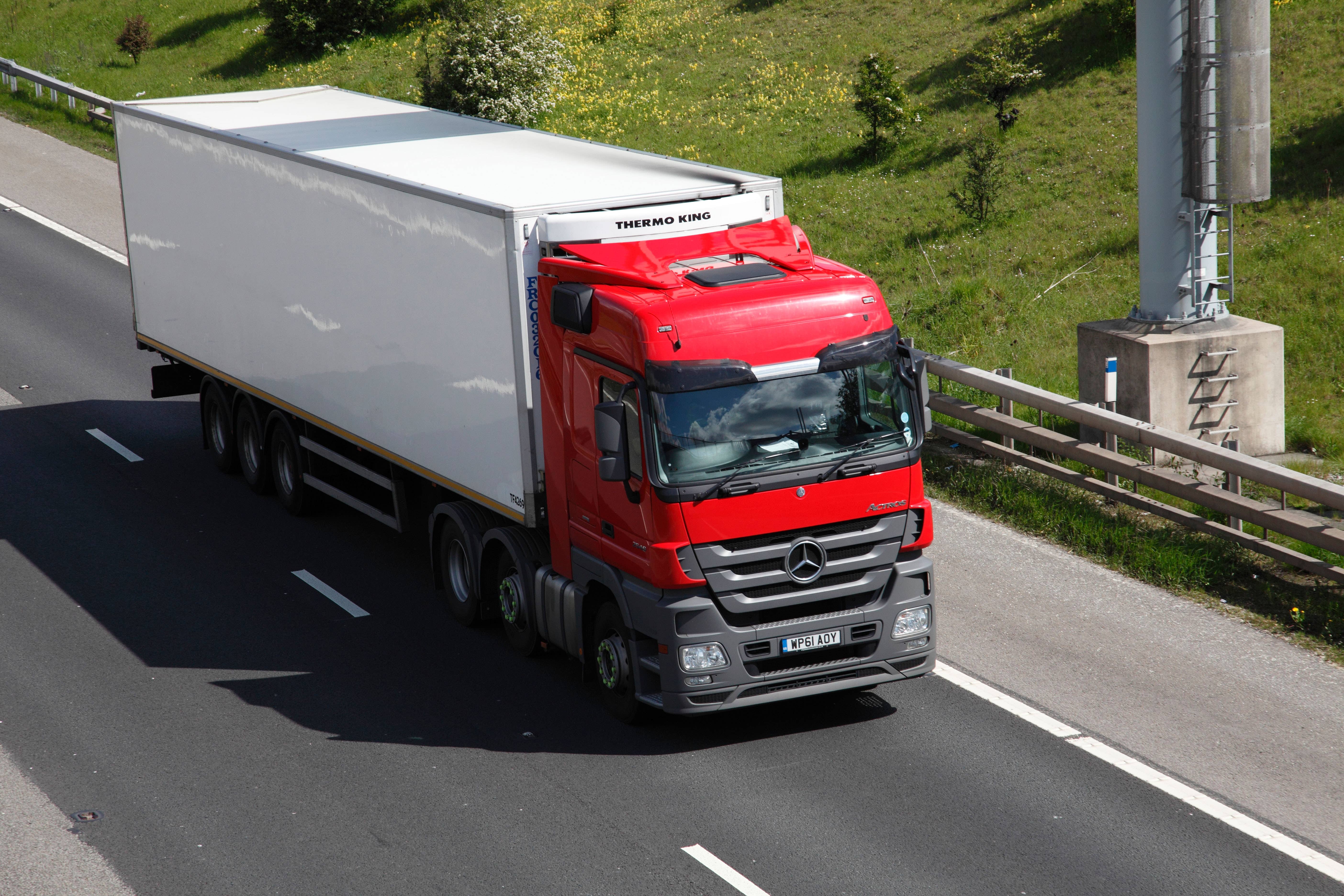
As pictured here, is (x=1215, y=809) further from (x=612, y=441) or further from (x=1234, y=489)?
(x=612, y=441)

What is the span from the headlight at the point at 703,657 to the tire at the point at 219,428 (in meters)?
8.31

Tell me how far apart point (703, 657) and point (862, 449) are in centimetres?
169

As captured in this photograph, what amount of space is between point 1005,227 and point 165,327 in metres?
12.5

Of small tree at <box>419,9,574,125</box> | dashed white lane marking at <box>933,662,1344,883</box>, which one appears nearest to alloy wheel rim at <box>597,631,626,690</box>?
dashed white lane marking at <box>933,662,1344,883</box>

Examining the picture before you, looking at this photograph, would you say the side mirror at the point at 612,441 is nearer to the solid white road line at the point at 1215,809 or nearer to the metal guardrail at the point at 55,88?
the solid white road line at the point at 1215,809

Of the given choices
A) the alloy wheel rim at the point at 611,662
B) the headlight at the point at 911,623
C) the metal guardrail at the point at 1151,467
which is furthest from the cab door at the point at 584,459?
the metal guardrail at the point at 1151,467

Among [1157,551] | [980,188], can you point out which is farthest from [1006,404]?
[980,188]

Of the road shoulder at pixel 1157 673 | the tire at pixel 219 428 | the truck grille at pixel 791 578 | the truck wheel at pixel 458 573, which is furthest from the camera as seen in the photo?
the tire at pixel 219 428

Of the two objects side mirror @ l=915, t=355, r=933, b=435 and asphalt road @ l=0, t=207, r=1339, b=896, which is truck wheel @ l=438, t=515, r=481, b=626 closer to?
asphalt road @ l=0, t=207, r=1339, b=896

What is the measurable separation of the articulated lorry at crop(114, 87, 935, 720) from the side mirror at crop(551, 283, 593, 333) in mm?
17

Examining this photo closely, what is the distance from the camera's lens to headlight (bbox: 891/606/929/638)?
9.44 metres

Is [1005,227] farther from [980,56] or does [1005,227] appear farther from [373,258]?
[373,258]

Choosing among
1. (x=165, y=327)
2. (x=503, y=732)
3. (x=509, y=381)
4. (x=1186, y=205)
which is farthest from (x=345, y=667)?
(x=1186, y=205)

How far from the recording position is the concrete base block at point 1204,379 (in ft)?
46.4
